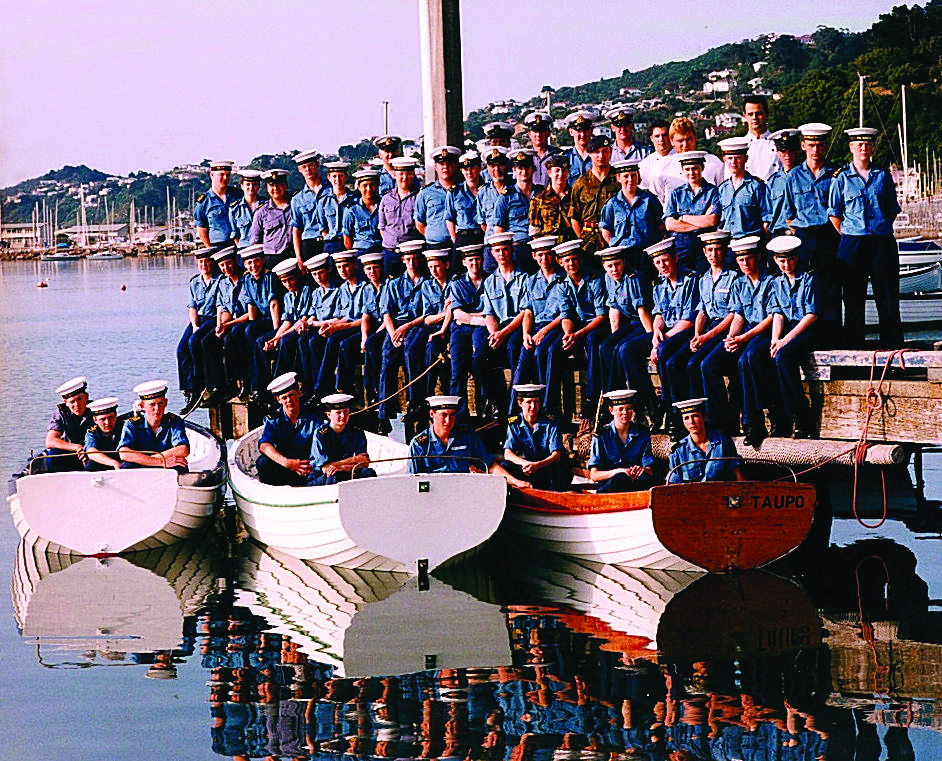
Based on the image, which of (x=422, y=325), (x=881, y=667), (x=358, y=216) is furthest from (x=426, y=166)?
(x=881, y=667)

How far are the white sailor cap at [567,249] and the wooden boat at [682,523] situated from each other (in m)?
2.26

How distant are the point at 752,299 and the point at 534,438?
2.48m

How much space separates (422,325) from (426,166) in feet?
7.20

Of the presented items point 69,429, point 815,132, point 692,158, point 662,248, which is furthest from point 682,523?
point 69,429

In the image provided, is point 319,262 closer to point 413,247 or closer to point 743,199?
point 413,247

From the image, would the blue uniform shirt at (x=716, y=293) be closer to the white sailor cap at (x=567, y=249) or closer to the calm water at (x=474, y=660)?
the white sailor cap at (x=567, y=249)

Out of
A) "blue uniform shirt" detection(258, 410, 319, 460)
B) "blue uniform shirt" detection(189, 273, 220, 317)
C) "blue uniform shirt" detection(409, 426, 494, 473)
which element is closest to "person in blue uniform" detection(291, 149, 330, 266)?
"blue uniform shirt" detection(189, 273, 220, 317)

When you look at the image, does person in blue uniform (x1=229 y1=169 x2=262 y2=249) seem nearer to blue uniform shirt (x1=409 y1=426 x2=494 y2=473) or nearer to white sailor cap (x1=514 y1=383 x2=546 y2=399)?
blue uniform shirt (x1=409 y1=426 x2=494 y2=473)

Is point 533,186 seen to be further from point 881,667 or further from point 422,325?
point 881,667

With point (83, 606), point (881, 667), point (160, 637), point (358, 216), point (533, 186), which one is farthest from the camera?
point (358, 216)

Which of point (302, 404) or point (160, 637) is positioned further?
point (302, 404)

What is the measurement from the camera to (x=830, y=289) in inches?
616

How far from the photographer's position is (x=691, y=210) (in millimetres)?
16578

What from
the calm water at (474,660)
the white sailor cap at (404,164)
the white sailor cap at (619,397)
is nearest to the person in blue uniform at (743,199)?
the white sailor cap at (619,397)
